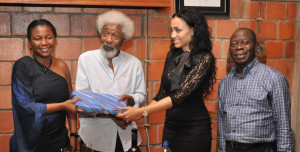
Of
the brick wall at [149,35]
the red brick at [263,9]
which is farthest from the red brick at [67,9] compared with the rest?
the red brick at [263,9]

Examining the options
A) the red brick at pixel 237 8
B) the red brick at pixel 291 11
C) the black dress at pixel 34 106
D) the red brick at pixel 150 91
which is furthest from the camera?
the red brick at pixel 291 11

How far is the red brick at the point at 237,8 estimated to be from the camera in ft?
7.63

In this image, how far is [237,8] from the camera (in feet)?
7.67

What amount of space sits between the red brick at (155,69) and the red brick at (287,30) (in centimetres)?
108

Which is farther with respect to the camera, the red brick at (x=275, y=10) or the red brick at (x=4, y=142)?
the red brick at (x=275, y=10)

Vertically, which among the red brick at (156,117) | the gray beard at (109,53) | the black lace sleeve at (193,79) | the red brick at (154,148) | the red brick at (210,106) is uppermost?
the gray beard at (109,53)

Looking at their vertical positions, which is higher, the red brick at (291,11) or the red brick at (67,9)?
the red brick at (291,11)

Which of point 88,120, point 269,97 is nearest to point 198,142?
point 269,97

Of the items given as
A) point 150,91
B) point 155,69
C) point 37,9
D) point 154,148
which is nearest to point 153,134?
point 154,148

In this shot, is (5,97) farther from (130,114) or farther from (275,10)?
(275,10)

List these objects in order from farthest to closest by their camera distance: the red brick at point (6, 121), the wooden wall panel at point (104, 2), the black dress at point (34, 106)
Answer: the red brick at point (6, 121)
the wooden wall panel at point (104, 2)
the black dress at point (34, 106)

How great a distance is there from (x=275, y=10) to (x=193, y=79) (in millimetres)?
1293

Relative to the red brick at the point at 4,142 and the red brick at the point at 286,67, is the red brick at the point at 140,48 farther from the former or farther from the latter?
the red brick at the point at 286,67

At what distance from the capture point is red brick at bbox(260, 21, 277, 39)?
7.93 ft
